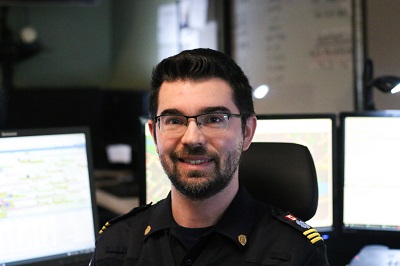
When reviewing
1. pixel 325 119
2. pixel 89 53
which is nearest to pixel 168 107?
pixel 325 119

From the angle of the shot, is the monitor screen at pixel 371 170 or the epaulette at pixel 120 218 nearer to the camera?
the epaulette at pixel 120 218

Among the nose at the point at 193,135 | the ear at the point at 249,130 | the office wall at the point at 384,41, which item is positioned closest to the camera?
the nose at the point at 193,135

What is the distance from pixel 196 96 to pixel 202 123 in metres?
0.06

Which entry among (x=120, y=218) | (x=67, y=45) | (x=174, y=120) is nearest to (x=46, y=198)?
(x=120, y=218)

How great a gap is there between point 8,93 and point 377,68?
75.8 inches

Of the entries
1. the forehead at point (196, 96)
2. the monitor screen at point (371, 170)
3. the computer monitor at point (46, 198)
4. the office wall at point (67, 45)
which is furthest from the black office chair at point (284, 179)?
the office wall at point (67, 45)

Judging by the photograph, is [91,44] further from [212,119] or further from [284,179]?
[212,119]

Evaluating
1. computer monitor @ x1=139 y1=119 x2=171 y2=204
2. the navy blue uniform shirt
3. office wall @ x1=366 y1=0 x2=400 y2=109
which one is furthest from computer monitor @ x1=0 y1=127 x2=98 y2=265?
office wall @ x1=366 y1=0 x2=400 y2=109

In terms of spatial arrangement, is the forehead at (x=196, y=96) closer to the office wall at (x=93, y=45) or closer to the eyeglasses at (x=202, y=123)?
the eyeglasses at (x=202, y=123)

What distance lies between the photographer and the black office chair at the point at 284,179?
150 cm

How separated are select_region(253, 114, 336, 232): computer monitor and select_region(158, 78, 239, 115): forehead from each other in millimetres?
555

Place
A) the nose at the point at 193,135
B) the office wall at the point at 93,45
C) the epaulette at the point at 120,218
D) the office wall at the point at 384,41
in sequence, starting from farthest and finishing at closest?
the office wall at the point at 93,45 < the office wall at the point at 384,41 < the epaulette at the point at 120,218 < the nose at the point at 193,135

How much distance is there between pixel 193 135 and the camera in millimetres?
1226

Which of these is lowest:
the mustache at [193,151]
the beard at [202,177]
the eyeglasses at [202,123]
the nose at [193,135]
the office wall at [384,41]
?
the beard at [202,177]
